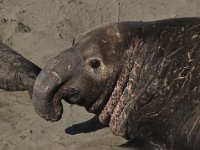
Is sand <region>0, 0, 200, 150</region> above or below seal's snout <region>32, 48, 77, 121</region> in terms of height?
below

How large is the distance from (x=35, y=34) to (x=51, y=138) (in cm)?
187

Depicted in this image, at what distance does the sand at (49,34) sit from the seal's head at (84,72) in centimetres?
97

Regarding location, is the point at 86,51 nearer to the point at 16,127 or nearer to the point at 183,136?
the point at 183,136

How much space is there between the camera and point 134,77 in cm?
577

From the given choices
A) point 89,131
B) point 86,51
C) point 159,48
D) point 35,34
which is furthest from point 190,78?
point 35,34

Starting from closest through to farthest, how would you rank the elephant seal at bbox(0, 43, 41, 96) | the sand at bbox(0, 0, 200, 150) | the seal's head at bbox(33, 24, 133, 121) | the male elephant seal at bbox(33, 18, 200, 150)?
the male elephant seal at bbox(33, 18, 200, 150) < the seal's head at bbox(33, 24, 133, 121) < the elephant seal at bbox(0, 43, 41, 96) < the sand at bbox(0, 0, 200, 150)

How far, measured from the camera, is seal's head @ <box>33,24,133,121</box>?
18.9 feet

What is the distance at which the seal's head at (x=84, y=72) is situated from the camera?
5.75 m

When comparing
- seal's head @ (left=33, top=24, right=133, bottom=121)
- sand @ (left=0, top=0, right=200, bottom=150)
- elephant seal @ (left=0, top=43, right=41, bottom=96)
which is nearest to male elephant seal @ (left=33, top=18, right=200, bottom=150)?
seal's head @ (left=33, top=24, right=133, bottom=121)

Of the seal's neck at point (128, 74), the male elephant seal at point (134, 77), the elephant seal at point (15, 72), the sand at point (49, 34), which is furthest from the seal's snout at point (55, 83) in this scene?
the sand at point (49, 34)

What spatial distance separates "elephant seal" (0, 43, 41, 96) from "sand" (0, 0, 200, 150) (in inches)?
16.7

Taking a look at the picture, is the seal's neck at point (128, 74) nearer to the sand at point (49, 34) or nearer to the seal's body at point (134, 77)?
the seal's body at point (134, 77)

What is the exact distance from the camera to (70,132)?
6.89m

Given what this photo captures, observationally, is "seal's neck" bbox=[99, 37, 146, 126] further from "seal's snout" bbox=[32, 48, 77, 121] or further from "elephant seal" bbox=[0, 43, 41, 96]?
"elephant seal" bbox=[0, 43, 41, 96]
